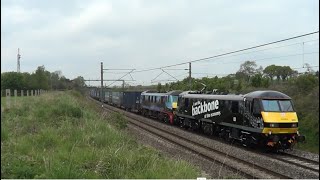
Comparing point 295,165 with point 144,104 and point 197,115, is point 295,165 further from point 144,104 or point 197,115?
point 144,104

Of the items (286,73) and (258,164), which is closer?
(258,164)

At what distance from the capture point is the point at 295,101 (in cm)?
1955

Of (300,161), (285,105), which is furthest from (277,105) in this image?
(300,161)

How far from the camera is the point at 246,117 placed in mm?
19359

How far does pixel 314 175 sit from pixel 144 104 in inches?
1350

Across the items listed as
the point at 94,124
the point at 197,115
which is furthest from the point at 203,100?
the point at 94,124

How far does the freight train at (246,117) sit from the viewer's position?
17984mm

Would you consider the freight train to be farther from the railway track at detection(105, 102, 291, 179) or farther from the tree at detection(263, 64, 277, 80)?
the tree at detection(263, 64, 277, 80)

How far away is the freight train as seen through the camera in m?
18.0

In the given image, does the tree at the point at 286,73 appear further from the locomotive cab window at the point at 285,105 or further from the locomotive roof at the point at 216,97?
the locomotive roof at the point at 216,97

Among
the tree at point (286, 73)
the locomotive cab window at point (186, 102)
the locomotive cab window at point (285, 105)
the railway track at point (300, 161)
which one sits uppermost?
the tree at point (286, 73)

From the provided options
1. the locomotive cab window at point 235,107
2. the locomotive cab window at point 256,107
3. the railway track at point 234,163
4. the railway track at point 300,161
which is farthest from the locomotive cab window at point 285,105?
the railway track at point 234,163

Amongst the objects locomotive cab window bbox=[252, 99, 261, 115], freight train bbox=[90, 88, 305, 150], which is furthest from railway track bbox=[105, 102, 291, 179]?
locomotive cab window bbox=[252, 99, 261, 115]

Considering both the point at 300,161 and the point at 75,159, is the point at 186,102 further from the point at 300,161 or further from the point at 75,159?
the point at 75,159
